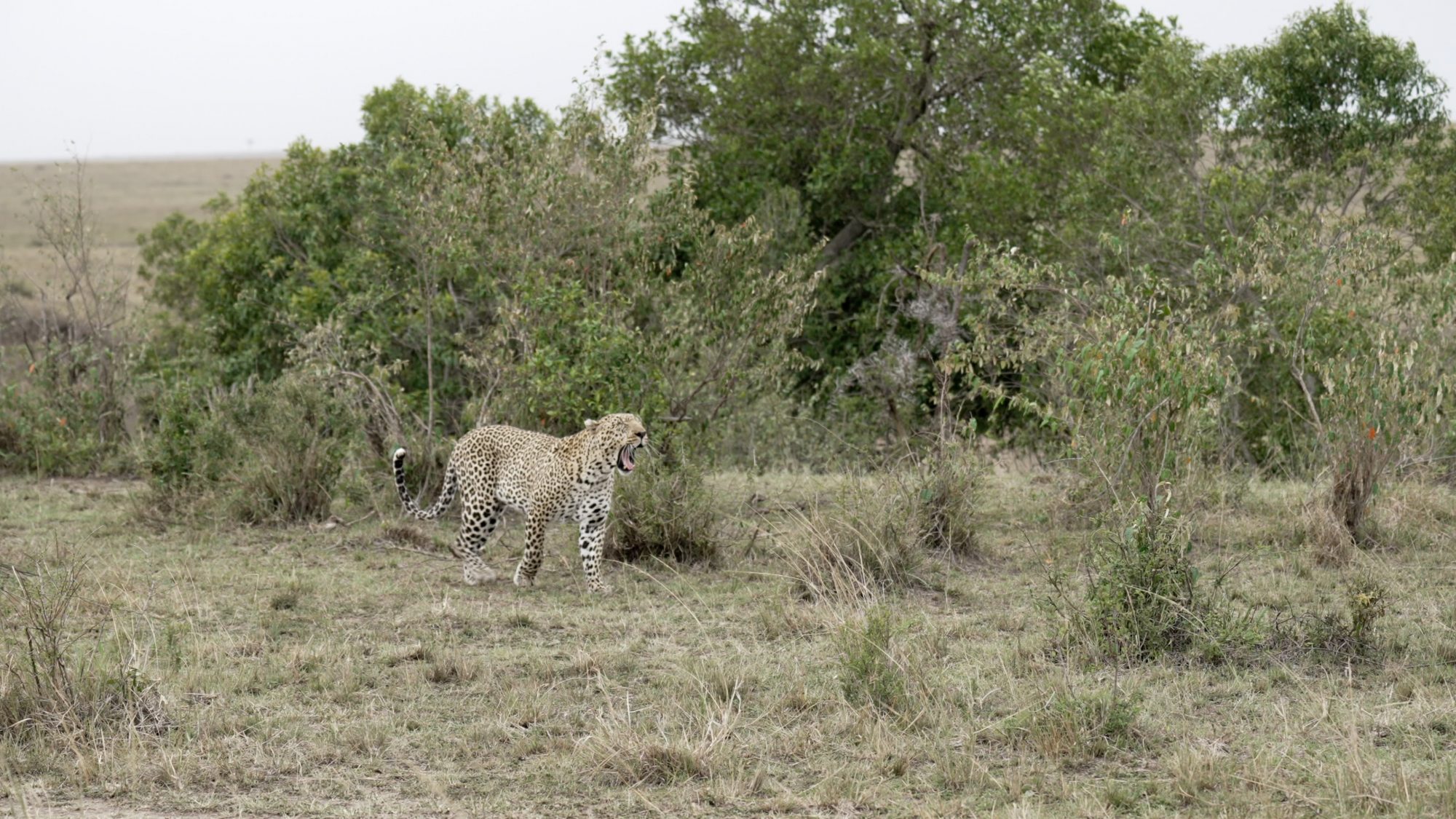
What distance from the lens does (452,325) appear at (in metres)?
17.8

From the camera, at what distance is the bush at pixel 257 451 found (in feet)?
36.2

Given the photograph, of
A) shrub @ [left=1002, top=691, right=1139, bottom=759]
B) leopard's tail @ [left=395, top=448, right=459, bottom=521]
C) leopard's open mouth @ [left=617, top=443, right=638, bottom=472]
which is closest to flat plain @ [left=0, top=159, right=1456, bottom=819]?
shrub @ [left=1002, top=691, right=1139, bottom=759]

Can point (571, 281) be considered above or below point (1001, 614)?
above

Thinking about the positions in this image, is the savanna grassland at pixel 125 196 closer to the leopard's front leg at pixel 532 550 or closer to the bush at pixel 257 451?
the bush at pixel 257 451

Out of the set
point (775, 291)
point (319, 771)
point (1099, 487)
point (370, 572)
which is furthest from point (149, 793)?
point (775, 291)

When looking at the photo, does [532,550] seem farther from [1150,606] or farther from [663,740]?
[1150,606]

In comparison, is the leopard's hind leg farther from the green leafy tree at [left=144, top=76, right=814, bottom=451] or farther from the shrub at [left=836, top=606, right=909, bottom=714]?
the shrub at [left=836, top=606, right=909, bottom=714]

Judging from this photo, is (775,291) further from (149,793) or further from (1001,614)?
(149,793)

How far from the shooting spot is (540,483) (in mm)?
9320

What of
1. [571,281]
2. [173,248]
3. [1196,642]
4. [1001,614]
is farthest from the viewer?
[173,248]

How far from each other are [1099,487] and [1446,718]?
310 cm

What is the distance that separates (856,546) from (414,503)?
338cm

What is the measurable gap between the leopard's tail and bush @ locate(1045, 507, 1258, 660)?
15.4 ft

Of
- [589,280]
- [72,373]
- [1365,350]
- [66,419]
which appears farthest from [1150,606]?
[72,373]
